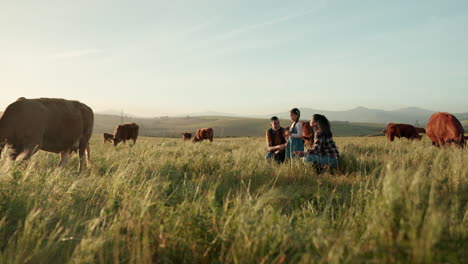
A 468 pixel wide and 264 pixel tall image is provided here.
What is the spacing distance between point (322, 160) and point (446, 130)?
8853 millimetres

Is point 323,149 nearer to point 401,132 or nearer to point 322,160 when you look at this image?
point 322,160

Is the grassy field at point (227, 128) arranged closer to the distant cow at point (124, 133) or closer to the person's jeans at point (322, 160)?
the distant cow at point (124, 133)

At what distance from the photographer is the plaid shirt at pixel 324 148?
6.68 metres

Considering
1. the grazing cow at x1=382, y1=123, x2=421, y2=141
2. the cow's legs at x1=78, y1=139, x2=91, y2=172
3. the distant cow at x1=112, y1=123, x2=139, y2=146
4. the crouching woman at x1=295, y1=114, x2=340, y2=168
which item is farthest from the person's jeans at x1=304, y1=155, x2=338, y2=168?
the distant cow at x1=112, y1=123, x2=139, y2=146

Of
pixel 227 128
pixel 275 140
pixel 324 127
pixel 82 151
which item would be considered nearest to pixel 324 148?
pixel 324 127

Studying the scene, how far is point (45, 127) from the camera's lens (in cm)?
663

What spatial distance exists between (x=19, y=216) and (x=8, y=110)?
417cm

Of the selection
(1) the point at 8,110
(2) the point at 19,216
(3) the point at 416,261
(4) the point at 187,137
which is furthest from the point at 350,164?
(4) the point at 187,137

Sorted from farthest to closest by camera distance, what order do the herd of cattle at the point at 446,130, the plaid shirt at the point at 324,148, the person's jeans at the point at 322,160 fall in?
the herd of cattle at the point at 446,130 → the plaid shirt at the point at 324,148 → the person's jeans at the point at 322,160

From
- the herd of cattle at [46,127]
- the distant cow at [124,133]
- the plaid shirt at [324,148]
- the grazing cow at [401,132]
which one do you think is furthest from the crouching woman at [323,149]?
the distant cow at [124,133]

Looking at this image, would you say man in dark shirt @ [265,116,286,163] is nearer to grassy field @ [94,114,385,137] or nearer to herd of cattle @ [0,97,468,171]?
herd of cattle @ [0,97,468,171]

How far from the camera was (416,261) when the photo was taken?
1.45 metres

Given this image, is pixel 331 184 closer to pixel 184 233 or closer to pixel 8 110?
pixel 184 233

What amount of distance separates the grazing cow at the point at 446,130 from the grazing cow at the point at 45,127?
1286 centimetres
